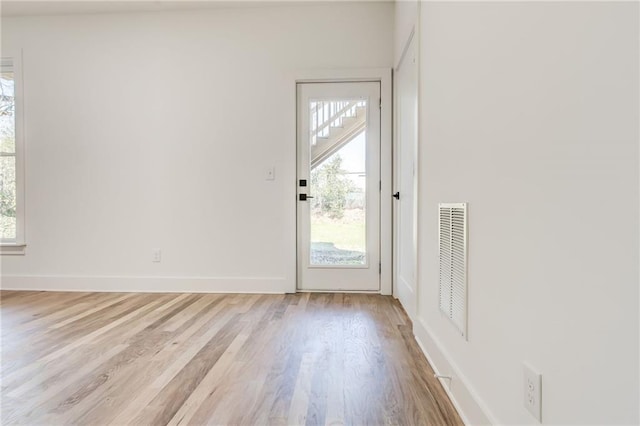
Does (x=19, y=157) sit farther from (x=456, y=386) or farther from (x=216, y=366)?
(x=456, y=386)

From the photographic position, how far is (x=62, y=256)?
3445mm

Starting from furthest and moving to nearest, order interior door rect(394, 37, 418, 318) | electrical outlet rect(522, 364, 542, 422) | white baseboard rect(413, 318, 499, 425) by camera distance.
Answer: interior door rect(394, 37, 418, 318) < white baseboard rect(413, 318, 499, 425) < electrical outlet rect(522, 364, 542, 422)

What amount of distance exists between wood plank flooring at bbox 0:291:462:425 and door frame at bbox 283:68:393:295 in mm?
455

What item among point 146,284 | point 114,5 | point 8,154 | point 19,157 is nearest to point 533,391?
point 146,284

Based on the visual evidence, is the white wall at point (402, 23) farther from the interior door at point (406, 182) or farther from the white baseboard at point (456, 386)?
the white baseboard at point (456, 386)

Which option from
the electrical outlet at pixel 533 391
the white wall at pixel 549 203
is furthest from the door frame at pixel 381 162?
the electrical outlet at pixel 533 391

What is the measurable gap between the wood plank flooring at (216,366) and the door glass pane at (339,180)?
2.01 ft

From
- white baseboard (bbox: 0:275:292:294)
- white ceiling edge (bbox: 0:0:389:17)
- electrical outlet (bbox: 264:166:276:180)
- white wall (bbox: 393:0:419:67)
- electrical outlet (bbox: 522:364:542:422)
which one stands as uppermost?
white ceiling edge (bbox: 0:0:389:17)

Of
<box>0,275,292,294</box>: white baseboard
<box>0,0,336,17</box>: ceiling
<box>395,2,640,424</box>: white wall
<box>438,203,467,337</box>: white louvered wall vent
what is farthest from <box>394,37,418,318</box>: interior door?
<box>0,0,336,17</box>: ceiling

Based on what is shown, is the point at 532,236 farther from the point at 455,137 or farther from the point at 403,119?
the point at 403,119

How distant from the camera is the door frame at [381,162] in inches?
125

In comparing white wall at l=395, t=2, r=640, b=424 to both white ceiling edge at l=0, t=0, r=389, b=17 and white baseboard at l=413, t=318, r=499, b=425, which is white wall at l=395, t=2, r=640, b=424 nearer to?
white baseboard at l=413, t=318, r=499, b=425

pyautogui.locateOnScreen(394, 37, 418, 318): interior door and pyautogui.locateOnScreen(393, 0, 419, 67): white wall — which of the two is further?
pyautogui.locateOnScreen(394, 37, 418, 318): interior door

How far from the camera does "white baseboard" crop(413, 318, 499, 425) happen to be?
1.18m
